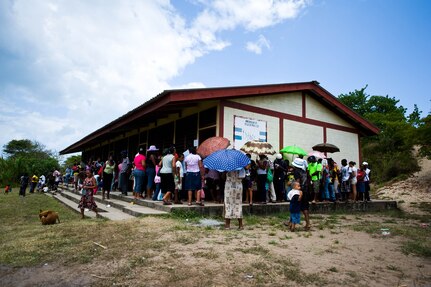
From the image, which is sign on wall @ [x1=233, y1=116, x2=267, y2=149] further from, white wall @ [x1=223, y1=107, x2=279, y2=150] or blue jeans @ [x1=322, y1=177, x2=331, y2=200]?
blue jeans @ [x1=322, y1=177, x2=331, y2=200]

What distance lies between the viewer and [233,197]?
6.14 meters

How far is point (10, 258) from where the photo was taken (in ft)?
13.7

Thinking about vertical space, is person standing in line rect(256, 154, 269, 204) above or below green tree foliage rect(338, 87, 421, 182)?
below

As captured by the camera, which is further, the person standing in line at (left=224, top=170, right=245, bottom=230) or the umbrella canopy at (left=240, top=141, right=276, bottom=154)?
the umbrella canopy at (left=240, top=141, right=276, bottom=154)

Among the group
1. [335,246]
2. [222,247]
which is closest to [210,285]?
[222,247]

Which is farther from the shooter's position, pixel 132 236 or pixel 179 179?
pixel 179 179

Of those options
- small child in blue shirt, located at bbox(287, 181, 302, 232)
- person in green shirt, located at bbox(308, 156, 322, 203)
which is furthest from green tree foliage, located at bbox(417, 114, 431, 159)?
small child in blue shirt, located at bbox(287, 181, 302, 232)

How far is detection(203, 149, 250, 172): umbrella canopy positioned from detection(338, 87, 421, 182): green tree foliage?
55.1 ft

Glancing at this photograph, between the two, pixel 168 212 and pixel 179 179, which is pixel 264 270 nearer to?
pixel 168 212

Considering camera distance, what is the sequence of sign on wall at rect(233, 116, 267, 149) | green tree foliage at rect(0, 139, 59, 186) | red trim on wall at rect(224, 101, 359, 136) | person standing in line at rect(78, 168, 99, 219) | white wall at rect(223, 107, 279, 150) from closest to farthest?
person standing in line at rect(78, 168, 99, 219), white wall at rect(223, 107, 279, 150), sign on wall at rect(233, 116, 267, 149), red trim on wall at rect(224, 101, 359, 136), green tree foliage at rect(0, 139, 59, 186)

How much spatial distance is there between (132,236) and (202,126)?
573 cm

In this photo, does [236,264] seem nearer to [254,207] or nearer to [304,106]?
[254,207]

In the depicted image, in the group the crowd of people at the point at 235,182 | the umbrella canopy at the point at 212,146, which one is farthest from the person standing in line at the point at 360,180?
the umbrella canopy at the point at 212,146

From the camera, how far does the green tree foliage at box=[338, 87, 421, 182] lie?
71.9 ft
